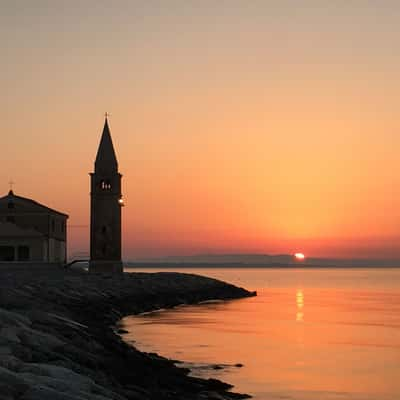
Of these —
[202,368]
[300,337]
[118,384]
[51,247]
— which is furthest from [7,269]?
[118,384]

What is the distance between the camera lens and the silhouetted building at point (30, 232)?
70.6 m

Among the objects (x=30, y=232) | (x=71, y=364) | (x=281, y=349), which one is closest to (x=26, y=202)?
(x=30, y=232)

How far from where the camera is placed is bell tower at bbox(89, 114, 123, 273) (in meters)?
76.2

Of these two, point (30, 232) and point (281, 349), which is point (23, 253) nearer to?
point (30, 232)

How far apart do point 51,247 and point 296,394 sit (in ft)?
153

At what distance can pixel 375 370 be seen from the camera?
38.6 metres

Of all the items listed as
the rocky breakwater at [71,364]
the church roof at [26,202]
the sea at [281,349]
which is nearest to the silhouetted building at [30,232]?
the church roof at [26,202]

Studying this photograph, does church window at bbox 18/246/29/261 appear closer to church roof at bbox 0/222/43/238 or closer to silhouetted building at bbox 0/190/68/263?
silhouetted building at bbox 0/190/68/263

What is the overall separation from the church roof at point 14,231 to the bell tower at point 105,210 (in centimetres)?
727

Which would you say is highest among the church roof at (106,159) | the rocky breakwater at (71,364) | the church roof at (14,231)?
the church roof at (106,159)

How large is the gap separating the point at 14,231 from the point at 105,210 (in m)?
9.83

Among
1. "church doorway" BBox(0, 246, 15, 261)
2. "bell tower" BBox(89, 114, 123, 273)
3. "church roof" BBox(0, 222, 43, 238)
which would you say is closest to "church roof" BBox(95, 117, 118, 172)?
"bell tower" BBox(89, 114, 123, 273)

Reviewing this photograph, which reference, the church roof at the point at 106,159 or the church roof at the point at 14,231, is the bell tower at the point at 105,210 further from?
the church roof at the point at 14,231

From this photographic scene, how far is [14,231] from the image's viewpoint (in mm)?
70562
